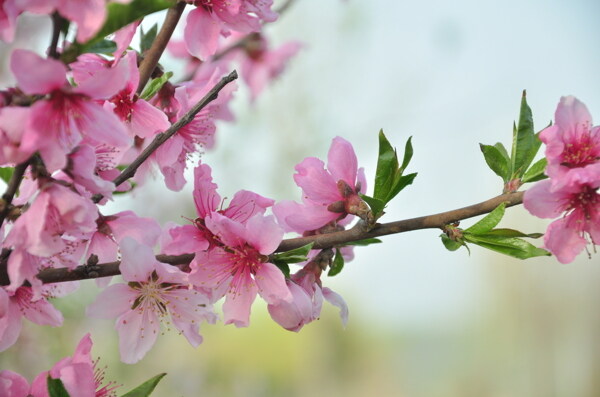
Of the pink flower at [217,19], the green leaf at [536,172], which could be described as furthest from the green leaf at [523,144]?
the pink flower at [217,19]

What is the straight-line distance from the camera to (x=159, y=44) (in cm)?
53

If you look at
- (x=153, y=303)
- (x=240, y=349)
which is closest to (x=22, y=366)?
(x=153, y=303)

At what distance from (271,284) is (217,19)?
245 millimetres

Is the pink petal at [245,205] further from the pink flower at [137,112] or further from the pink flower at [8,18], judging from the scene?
the pink flower at [8,18]

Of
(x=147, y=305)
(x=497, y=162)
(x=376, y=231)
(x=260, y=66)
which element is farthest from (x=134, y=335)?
(x=260, y=66)

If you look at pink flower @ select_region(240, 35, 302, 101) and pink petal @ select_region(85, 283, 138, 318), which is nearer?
pink petal @ select_region(85, 283, 138, 318)

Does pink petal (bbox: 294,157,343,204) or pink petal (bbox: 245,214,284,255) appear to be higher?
pink petal (bbox: 294,157,343,204)

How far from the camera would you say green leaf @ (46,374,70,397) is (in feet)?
1.39

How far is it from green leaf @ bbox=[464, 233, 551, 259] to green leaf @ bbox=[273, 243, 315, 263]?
0.12 m

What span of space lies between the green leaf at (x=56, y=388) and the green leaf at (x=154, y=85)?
239 millimetres

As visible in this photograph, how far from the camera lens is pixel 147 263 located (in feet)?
1.60

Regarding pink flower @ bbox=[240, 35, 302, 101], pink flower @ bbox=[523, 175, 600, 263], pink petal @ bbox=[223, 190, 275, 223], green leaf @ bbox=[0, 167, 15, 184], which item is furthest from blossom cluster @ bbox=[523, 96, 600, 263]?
pink flower @ bbox=[240, 35, 302, 101]

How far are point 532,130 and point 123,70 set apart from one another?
318mm

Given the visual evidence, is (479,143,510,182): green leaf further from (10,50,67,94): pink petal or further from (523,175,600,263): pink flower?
(10,50,67,94): pink petal
